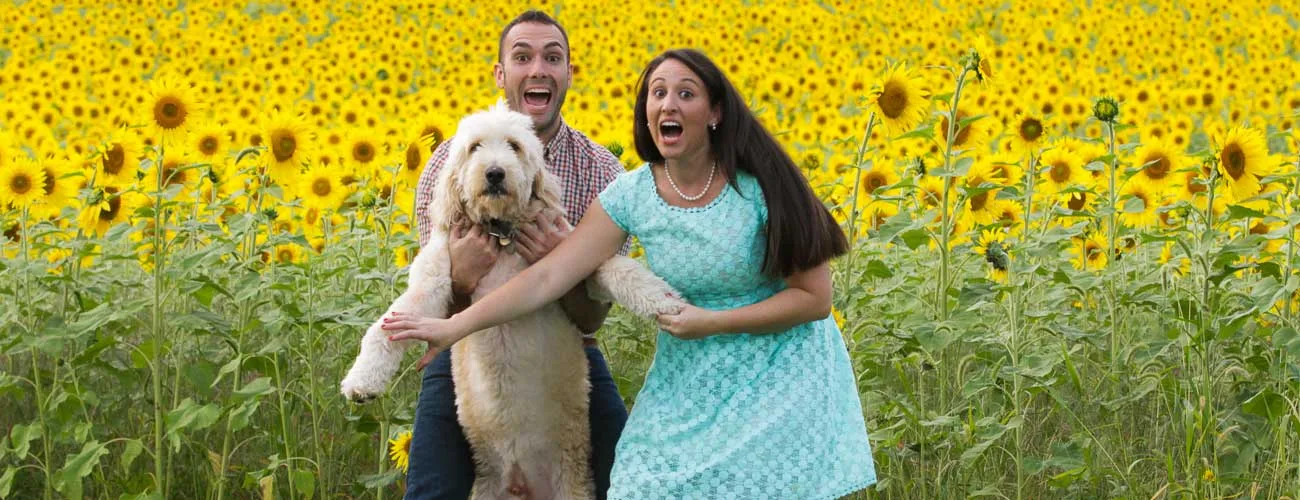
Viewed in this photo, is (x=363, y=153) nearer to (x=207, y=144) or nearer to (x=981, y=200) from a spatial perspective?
(x=207, y=144)

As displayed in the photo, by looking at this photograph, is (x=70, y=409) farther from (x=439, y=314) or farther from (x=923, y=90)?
(x=923, y=90)

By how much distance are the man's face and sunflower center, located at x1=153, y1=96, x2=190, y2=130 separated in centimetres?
135

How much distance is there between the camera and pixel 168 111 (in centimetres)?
524

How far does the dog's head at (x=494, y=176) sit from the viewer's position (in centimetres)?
387

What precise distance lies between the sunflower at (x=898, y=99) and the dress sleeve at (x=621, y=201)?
1.47m

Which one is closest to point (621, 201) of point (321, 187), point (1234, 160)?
point (1234, 160)

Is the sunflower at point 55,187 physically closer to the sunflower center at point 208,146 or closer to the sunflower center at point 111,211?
the sunflower center at point 111,211

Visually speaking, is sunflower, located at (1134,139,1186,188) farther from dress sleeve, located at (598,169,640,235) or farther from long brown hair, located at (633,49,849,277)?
dress sleeve, located at (598,169,640,235)

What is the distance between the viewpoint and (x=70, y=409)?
4977 mm

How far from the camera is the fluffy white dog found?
154 inches

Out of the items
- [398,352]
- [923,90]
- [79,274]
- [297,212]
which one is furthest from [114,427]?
[923,90]

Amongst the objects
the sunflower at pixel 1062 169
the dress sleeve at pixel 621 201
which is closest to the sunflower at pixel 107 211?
the dress sleeve at pixel 621 201

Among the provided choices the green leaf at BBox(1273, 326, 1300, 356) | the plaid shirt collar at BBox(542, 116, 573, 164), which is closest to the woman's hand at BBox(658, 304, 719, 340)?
the plaid shirt collar at BBox(542, 116, 573, 164)

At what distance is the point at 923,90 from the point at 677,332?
5.94ft
